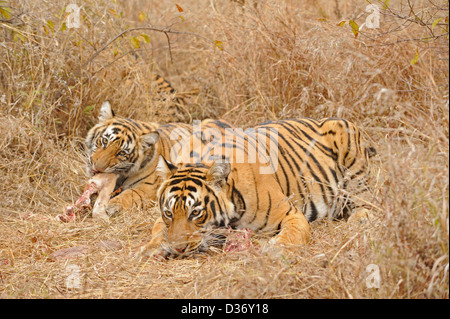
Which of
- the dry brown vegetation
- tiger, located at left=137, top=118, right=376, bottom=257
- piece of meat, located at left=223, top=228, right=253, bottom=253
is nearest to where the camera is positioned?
the dry brown vegetation

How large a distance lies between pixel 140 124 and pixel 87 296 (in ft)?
8.43

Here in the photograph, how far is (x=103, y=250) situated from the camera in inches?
163

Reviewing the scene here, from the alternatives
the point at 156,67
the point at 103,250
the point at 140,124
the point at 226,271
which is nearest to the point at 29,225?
the point at 103,250

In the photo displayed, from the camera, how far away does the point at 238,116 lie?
629 centimetres

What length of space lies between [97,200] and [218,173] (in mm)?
1735

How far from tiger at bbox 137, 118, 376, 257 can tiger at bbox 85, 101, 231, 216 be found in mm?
743

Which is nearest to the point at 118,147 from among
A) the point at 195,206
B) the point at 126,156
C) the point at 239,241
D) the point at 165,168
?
the point at 126,156

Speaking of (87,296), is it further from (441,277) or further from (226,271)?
(441,277)

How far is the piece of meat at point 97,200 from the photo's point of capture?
4.92 metres

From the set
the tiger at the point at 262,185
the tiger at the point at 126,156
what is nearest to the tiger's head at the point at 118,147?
the tiger at the point at 126,156

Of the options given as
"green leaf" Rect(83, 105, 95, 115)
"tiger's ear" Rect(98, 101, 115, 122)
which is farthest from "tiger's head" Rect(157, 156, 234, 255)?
"green leaf" Rect(83, 105, 95, 115)

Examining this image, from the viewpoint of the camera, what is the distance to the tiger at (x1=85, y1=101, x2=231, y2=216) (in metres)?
5.08
